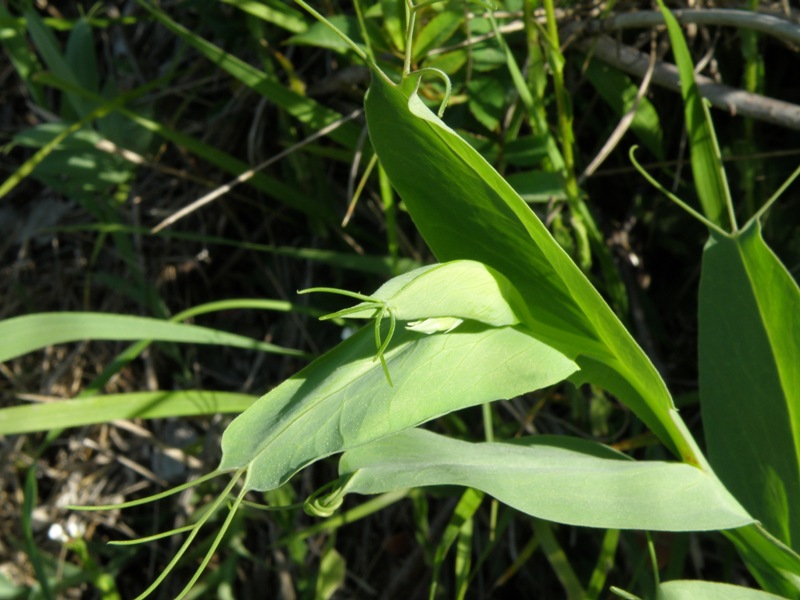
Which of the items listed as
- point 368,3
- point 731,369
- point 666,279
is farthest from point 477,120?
point 731,369

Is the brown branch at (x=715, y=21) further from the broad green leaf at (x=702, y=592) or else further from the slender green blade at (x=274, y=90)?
the broad green leaf at (x=702, y=592)

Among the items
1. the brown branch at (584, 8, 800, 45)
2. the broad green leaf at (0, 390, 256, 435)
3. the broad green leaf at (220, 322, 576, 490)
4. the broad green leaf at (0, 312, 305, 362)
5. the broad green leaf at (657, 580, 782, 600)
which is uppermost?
the brown branch at (584, 8, 800, 45)

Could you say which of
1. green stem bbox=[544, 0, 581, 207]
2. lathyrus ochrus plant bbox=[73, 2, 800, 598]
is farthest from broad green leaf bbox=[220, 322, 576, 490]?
green stem bbox=[544, 0, 581, 207]

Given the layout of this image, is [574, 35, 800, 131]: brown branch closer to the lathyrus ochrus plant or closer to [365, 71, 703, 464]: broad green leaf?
the lathyrus ochrus plant

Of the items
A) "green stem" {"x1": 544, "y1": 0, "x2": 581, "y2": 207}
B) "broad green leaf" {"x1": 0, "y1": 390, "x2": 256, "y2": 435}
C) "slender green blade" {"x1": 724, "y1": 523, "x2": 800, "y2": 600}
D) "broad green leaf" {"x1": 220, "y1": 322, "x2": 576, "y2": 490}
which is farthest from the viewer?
"broad green leaf" {"x1": 0, "y1": 390, "x2": 256, "y2": 435}

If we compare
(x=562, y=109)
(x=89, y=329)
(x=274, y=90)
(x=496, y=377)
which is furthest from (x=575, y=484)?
(x=274, y=90)

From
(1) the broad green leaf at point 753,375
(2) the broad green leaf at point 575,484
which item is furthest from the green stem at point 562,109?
(2) the broad green leaf at point 575,484

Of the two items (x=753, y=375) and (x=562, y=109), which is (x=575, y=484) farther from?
(x=562, y=109)
